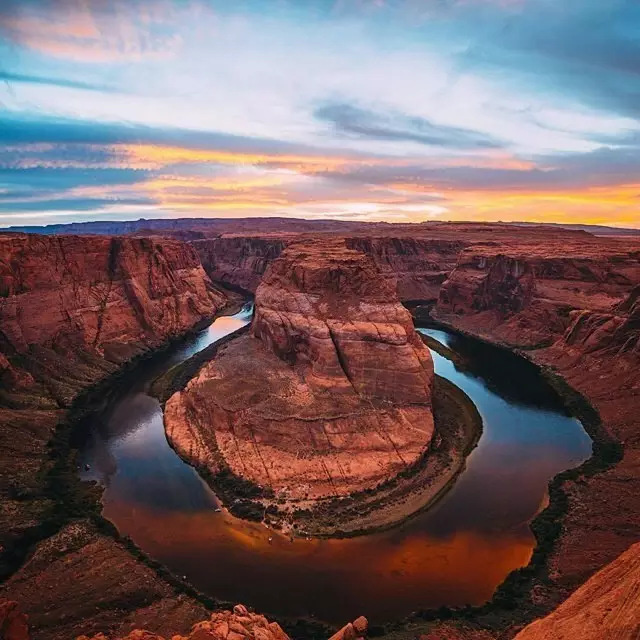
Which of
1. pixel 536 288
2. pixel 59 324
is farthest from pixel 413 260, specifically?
pixel 59 324

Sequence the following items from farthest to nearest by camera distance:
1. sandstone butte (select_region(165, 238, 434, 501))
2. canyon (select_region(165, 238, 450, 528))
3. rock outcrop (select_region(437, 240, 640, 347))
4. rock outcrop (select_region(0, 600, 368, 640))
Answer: rock outcrop (select_region(437, 240, 640, 347))
sandstone butte (select_region(165, 238, 434, 501))
canyon (select_region(165, 238, 450, 528))
rock outcrop (select_region(0, 600, 368, 640))

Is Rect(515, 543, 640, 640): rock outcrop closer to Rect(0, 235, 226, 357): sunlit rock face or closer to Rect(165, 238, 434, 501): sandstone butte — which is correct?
Rect(165, 238, 434, 501): sandstone butte

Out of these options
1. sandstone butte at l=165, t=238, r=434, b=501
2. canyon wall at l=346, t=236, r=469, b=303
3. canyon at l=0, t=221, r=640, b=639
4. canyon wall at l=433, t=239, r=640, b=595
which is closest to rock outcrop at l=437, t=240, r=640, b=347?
canyon wall at l=433, t=239, r=640, b=595

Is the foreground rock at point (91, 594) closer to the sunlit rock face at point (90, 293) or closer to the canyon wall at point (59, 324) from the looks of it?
the canyon wall at point (59, 324)

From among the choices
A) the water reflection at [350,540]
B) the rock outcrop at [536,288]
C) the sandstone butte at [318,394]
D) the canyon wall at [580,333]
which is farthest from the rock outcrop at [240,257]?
the water reflection at [350,540]

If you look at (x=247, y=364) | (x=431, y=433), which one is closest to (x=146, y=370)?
(x=247, y=364)

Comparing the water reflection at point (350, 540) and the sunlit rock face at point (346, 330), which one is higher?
the sunlit rock face at point (346, 330)
